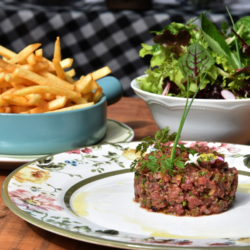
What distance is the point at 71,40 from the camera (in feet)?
12.4

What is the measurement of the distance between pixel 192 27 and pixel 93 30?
2.34m

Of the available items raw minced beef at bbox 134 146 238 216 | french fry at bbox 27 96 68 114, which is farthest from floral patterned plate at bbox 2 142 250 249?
french fry at bbox 27 96 68 114

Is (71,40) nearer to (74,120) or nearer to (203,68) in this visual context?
(74,120)

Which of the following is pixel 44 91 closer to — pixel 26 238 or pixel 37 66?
pixel 37 66

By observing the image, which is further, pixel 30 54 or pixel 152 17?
pixel 152 17

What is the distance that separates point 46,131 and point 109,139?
268 millimetres

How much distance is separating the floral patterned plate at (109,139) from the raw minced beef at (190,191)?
392 millimetres

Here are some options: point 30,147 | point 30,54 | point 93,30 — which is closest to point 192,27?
point 30,54

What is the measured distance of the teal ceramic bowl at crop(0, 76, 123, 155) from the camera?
1.16m

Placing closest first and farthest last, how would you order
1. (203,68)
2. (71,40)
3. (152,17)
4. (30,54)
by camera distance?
1. (203,68)
2. (30,54)
3. (152,17)
4. (71,40)

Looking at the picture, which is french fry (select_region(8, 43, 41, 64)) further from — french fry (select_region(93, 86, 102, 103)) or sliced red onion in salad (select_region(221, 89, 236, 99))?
sliced red onion in salad (select_region(221, 89, 236, 99))

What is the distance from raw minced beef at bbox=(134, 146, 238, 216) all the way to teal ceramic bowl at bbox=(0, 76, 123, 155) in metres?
0.37

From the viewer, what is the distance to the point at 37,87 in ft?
3.87

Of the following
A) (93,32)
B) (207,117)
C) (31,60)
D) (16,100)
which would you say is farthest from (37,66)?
(93,32)
